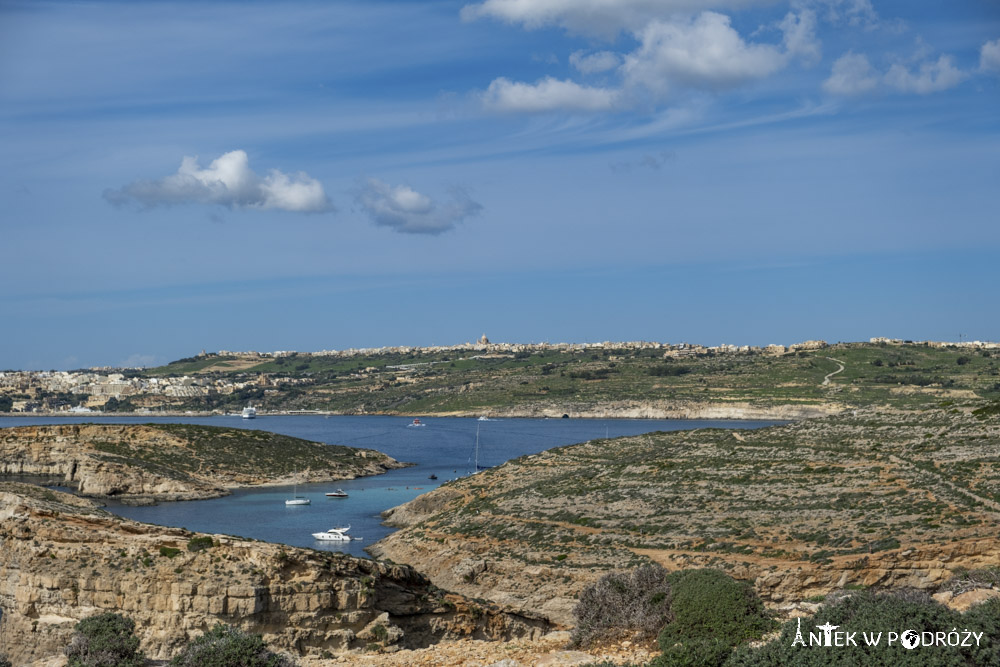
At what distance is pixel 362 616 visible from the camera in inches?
798

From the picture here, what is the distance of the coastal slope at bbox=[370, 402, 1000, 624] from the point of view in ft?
107

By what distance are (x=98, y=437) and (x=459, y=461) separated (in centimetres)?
4147

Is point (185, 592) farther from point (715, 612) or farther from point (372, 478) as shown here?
point (372, 478)

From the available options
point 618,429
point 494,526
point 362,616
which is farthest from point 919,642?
point 618,429

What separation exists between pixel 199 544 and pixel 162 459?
237 feet

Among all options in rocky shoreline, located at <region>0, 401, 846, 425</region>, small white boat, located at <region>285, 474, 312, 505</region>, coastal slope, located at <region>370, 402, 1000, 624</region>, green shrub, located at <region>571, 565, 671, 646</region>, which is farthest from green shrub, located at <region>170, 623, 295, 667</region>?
rocky shoreline, located at <region>0, 401, 846, 425</region>

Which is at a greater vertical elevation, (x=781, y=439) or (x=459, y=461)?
(x=781, y=439)

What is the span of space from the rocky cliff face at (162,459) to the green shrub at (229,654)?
68247 millimetres

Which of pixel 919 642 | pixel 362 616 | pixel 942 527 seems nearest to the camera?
pixel 919 642

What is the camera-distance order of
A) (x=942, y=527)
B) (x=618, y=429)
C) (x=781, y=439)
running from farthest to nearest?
(x=618, y=429)
(x=781, y=439)
(x=942, y=527)

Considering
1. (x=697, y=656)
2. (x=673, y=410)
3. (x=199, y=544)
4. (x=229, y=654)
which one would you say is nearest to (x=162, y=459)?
(x=199, y=544)

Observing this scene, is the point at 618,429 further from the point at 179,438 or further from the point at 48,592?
the point at 48,592

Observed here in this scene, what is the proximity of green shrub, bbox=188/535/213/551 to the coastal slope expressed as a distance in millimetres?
11619

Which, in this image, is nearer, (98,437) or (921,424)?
(921,424)
